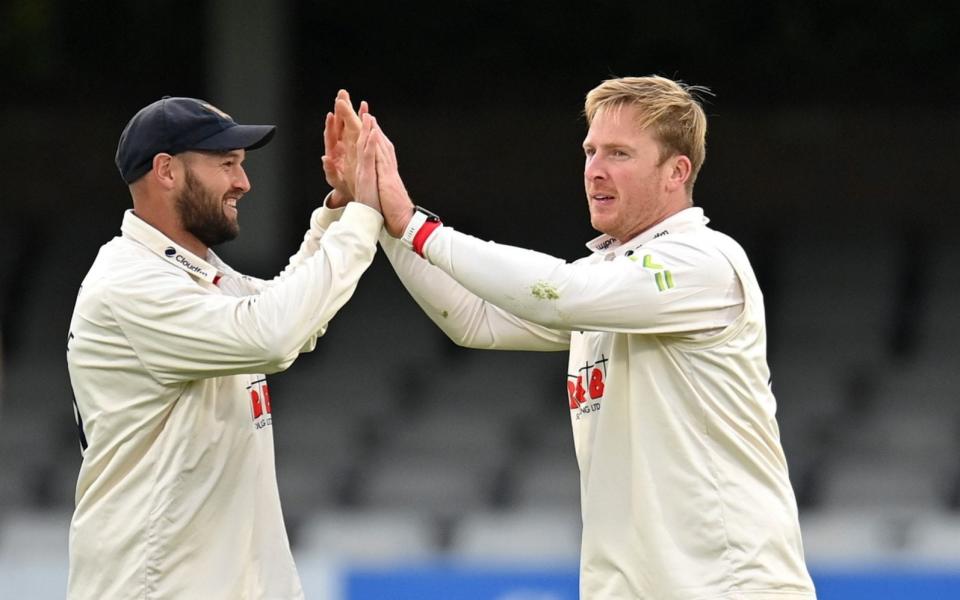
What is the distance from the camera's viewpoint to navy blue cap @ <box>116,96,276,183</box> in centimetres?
408

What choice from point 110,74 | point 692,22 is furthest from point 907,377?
point 110,74

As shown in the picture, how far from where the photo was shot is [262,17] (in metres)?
10.8

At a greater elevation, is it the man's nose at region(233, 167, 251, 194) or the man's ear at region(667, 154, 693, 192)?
the man's ear at region(667, 154, 693, 192)

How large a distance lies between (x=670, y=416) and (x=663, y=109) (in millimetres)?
753

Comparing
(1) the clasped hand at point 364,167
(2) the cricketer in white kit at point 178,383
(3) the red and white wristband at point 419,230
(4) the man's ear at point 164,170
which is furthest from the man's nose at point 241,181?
(3) the red and white wristband at point 419,230

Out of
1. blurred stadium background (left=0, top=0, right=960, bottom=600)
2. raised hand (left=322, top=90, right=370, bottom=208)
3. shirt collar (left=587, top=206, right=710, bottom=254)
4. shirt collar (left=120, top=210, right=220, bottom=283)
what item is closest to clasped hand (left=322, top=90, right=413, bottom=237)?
raised hand (left=322, top=90, right=370, bottom=208)

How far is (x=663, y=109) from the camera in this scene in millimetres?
4121

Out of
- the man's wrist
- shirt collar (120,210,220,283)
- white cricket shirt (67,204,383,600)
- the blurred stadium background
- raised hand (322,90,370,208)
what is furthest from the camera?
the blurred stadium background

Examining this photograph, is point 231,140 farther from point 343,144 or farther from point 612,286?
point 612,286

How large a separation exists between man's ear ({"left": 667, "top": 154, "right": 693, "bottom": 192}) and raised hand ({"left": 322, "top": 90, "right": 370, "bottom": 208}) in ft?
2.67

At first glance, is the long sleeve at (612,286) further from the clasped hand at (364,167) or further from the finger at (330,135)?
the finger at (330,135)

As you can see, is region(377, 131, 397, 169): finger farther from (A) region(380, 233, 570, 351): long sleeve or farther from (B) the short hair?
(B) the short hair

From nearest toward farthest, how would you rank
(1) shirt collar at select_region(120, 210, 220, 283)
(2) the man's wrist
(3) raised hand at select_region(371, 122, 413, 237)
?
(1) shirt collar at select_region(120, 210, 220, 283)
(3) raised hand at select_region(371, 122, 413, 237)
(2) the man's wrist

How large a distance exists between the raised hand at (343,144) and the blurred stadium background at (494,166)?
20.1 feet
